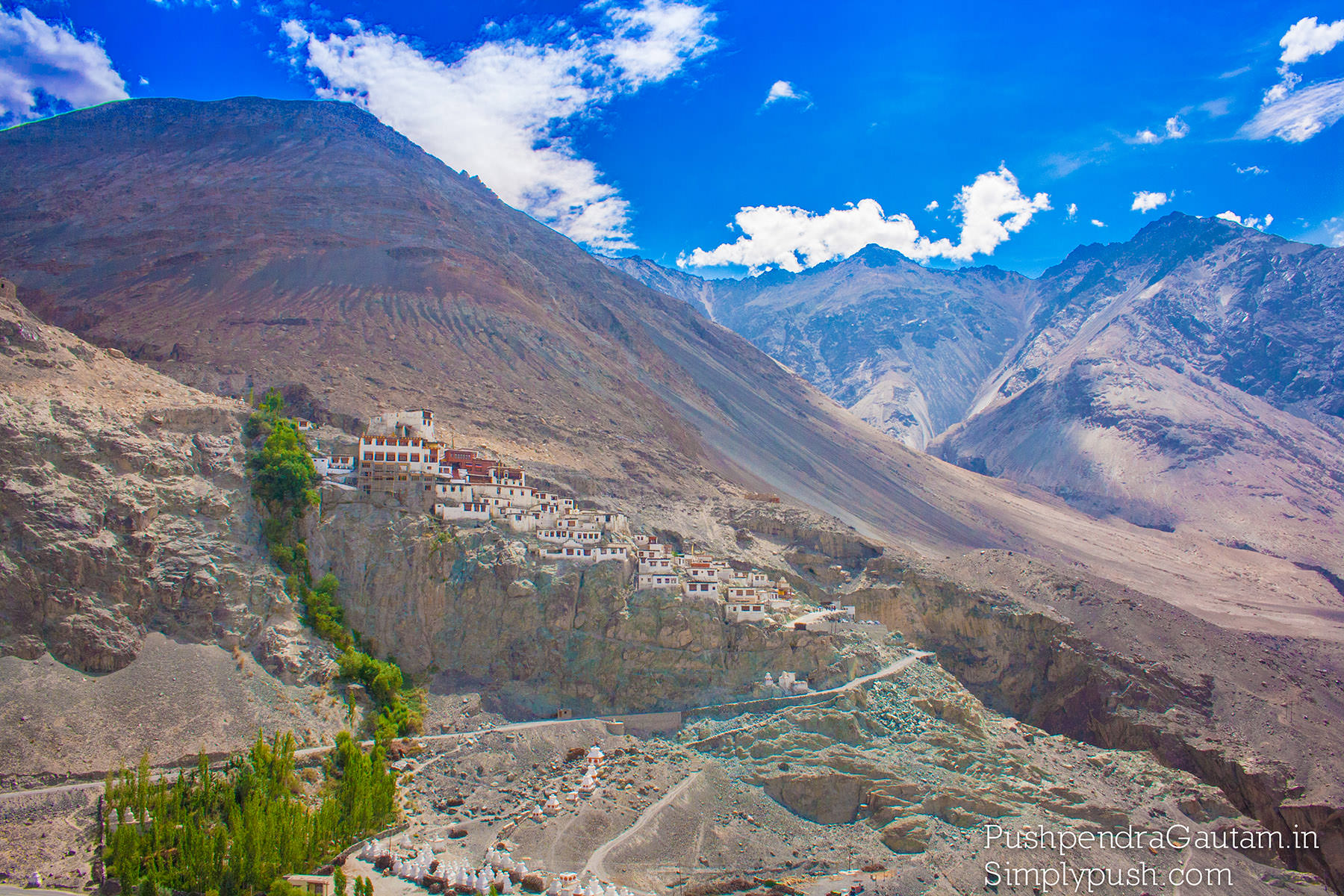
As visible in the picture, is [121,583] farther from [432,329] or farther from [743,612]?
[432,329]

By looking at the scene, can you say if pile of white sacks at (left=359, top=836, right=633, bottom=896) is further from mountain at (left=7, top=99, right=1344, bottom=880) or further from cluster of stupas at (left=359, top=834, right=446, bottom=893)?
mountain at (left=7, top=99, right=1344, bottom=880)

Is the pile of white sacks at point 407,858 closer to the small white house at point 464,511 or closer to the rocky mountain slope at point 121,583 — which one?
the rocky mountain slope at point 121,583

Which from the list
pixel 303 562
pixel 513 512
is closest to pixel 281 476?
pixel 303 562

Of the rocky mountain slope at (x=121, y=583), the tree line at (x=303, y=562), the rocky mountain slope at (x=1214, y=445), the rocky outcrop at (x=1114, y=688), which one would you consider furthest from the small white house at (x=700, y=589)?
the rocky mountain slope at (x=1214, y=445)

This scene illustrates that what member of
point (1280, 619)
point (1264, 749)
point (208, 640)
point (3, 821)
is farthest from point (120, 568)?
point (1280, 619)

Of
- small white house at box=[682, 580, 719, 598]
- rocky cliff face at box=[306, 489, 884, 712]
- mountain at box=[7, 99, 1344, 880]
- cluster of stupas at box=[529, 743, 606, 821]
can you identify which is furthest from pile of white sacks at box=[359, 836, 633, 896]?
small white house at box=[682, 580, 719, 598]

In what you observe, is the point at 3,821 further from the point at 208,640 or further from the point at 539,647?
the point at 539,647
